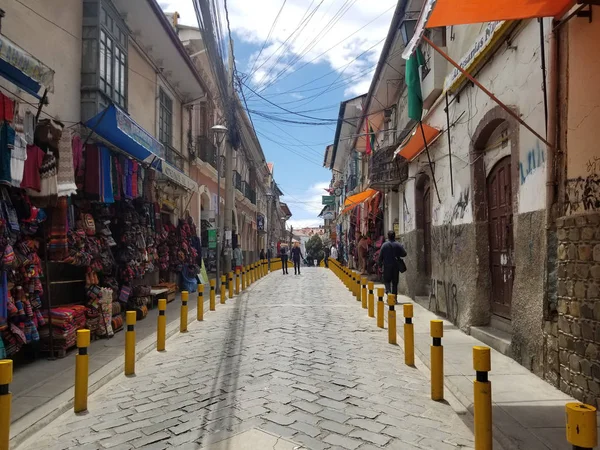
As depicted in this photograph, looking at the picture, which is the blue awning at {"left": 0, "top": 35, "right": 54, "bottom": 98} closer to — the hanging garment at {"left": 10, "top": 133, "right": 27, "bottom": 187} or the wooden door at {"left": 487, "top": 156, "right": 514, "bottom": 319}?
the hanging garment at {"left": 10, "top": 133, "right": 27, "bottom": 187}

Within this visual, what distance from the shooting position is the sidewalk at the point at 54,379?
4.68 metres

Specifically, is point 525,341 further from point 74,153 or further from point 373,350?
point 74,153

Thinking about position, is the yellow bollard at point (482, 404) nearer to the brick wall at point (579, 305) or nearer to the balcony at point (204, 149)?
the brick wall at point (579, 305)

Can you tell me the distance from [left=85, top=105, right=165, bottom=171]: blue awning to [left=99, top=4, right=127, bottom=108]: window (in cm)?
127

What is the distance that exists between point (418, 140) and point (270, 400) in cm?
809

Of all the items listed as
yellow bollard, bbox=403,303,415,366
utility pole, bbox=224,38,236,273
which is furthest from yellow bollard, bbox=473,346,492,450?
utility pole, bbox=224,38,236,273

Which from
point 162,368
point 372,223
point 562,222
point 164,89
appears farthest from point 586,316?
point 372,223

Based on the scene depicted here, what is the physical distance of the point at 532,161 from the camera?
6.25 metres

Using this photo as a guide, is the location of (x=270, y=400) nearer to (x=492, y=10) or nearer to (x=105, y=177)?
(x=492, y=10)

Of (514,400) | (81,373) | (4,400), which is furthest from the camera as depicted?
(514,400)

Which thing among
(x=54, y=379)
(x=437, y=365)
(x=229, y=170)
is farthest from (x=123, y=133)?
(x=229, y=170)

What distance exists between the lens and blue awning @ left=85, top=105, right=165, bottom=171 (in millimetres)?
8055

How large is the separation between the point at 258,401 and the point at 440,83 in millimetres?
8492

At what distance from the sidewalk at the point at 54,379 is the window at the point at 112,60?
4.87m
